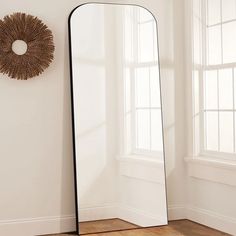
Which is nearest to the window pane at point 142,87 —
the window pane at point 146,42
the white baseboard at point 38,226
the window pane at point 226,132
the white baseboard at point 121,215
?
the window pane at point 146,42

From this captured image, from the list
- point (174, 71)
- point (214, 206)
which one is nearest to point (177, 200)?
point (214, 206)

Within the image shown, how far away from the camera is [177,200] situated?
4840mm

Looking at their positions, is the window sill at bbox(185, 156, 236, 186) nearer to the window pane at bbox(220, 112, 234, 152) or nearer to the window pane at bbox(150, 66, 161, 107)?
the window pane at bbox(220, 112, 234, 152)

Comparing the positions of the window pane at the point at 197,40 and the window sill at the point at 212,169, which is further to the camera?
the window pane at the point at 197,40

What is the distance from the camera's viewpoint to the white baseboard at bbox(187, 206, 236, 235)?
428cm

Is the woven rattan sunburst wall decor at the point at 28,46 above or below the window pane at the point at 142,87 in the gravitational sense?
above

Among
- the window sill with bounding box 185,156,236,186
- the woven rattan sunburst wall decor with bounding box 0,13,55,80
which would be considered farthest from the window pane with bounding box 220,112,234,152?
the woven rattan sunburst wall decor with bounding box 0,13,55,80

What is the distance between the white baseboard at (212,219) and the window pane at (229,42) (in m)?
1.42

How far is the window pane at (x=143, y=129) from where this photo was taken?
455 centimetres

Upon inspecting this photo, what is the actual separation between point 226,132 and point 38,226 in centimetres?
191

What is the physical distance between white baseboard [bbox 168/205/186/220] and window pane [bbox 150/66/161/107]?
1039 mm

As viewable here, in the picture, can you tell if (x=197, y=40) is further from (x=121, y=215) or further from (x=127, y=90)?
(x=121, y=215)

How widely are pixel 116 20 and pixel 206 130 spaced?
137 centimetres

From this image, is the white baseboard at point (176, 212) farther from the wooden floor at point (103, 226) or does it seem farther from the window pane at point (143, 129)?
the window pane at point (143, 129)
